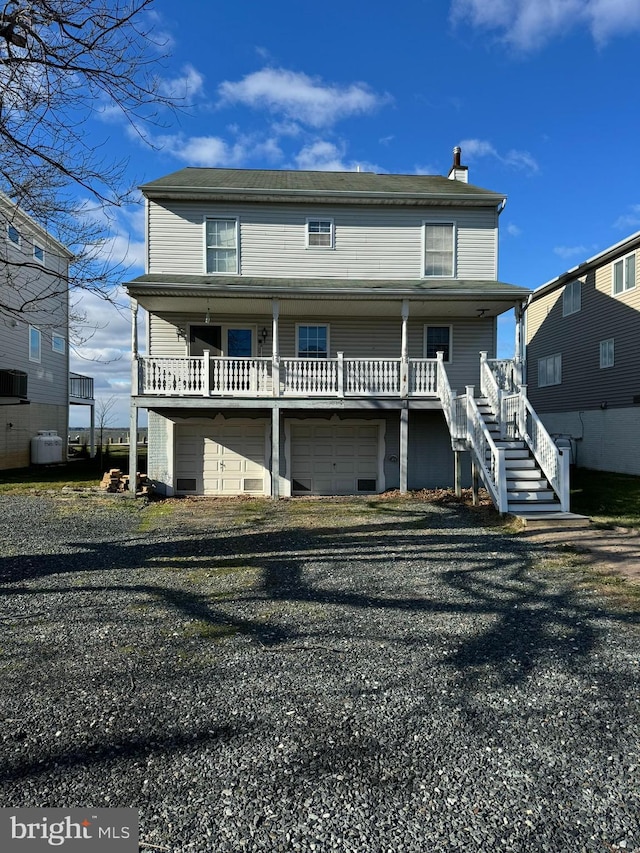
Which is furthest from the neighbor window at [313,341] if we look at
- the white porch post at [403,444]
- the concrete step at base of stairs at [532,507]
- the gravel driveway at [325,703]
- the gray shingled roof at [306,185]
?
the gravel driveway at [325,703]

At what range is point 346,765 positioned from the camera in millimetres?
2711

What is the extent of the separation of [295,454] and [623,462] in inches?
431

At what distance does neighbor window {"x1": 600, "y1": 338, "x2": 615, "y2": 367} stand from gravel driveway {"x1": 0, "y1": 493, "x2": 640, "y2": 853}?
14007 millimetres

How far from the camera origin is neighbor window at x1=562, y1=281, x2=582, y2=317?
20047mm

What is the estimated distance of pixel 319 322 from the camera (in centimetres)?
1458

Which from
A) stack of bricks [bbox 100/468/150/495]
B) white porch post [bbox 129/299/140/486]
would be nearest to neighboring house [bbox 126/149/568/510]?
stack of bricks [bbox 100/468/150/495]

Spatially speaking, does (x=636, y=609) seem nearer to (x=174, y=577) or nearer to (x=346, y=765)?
(x=346, y=765)

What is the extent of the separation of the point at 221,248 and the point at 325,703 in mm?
13052

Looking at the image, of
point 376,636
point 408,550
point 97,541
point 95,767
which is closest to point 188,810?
point 95,767

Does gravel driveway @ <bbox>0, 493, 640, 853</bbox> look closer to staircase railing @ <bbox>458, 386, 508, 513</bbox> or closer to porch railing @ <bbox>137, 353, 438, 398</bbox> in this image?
staircase railing @ <bbox>458, 386, 508, 513</bbox>

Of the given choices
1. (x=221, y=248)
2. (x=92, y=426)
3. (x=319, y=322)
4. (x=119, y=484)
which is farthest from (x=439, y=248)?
(x=92, y=426)

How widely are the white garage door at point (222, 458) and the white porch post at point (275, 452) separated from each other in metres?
0.95

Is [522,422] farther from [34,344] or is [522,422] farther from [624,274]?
[34,344]

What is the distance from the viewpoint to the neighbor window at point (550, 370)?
70.7 ft
